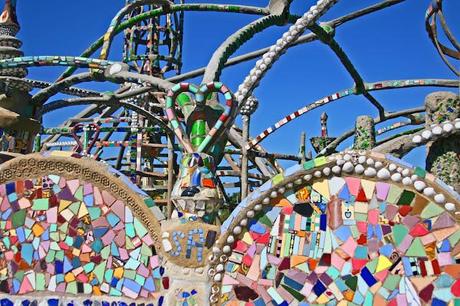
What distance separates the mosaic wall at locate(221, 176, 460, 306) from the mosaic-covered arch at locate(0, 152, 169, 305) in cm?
60

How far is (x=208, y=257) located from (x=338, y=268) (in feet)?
2.53

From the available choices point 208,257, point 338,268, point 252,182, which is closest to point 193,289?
point 208,257

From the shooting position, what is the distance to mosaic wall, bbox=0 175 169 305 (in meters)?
3.79

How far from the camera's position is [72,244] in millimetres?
3910

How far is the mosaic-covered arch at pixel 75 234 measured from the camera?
12.4 ft

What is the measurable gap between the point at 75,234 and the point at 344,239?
1.74 metres

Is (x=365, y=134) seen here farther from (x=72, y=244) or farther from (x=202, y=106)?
(x=72, y=244)

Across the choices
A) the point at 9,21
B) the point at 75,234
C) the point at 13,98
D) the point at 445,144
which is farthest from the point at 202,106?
the point at 9,21

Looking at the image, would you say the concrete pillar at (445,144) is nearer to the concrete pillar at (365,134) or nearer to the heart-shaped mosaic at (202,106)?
the concrete pillar at (365,134)

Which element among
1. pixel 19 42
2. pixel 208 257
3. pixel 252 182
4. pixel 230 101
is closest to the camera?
pixel 208 257

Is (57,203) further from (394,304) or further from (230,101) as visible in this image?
(394,304)

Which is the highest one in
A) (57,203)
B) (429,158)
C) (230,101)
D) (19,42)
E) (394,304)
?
(19,42)

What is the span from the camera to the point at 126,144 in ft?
38.8

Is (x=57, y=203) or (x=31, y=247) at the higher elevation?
(x=57, y=203)
